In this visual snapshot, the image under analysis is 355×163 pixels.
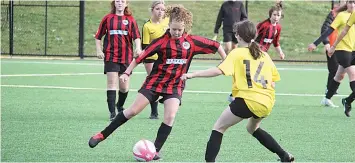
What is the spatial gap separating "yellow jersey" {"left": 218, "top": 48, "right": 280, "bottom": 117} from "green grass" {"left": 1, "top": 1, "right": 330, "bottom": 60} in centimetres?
1836

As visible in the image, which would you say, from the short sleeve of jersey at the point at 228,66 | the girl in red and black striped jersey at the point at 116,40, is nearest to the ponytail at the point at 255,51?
the short sleeve of jersey at the point at 228,66

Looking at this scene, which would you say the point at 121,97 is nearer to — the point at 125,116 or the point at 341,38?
the point at 341,38

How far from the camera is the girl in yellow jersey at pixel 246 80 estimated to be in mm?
7352

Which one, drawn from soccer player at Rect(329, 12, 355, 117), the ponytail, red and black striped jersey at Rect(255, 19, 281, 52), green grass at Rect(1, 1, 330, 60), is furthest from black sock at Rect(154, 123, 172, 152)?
green grass at Rect(1, 1, 330, 60)

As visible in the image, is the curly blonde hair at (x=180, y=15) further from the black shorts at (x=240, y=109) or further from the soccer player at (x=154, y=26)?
the soccer player at (x=154, y=26)

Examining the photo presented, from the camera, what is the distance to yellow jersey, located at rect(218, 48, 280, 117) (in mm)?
7348

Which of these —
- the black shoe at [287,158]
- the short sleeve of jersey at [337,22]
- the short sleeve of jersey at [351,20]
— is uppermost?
the short sleeve of jersey at [351,20]

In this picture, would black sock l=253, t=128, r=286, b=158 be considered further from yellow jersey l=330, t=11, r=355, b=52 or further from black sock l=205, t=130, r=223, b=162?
yellow jersey l=330, t=11, r=355, b=52

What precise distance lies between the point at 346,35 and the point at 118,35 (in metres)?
3.49

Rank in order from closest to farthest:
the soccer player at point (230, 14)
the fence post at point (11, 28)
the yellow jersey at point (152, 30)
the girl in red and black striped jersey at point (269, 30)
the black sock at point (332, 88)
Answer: the yellow jersey at point (152, 30)
the black sock at point (332, 88)
the girl in red and black striped jersey at point (269, 30)
the soccer player at point (230, 14)
the fence post at point (11, 28)

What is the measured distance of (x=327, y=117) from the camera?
11664mm

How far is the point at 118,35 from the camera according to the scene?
36.9 feet

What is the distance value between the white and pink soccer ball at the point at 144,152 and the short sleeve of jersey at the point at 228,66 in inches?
45.1

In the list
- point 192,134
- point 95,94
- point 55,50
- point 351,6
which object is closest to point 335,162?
point 192,134
